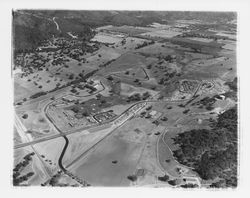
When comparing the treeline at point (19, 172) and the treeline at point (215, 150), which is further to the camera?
the treeline at point (215, 150)

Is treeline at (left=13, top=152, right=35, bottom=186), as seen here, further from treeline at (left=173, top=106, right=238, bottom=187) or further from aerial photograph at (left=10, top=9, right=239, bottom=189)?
treeline at (left=173, top=106, right=238, bottom=187)

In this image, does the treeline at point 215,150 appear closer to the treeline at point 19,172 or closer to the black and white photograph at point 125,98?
the black and white photograph at point 125,98

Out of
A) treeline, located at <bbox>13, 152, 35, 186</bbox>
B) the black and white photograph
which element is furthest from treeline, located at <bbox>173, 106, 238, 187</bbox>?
treeline, located at <bbox>13, 152, 35, 186</bbox>

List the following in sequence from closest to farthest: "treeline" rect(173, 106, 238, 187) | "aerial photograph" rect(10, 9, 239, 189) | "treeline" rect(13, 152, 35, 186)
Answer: "treeline" rect(13, 152, 35, 186), "treeline" rect(173, 106, 238, 187), "aerial photograph" rect(10, 9, 239, 189)

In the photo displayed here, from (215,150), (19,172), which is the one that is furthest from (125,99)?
(19,172)

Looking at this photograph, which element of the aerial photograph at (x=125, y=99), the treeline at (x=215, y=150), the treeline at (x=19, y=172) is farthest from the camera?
the aerial photograph at (x=125, y=99)

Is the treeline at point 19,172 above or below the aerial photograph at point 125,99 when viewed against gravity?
below

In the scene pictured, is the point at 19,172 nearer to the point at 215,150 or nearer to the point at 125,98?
the point at 125,98

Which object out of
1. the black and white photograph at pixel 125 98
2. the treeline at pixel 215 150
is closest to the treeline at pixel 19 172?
the black and white photograph at pixel 125 98
